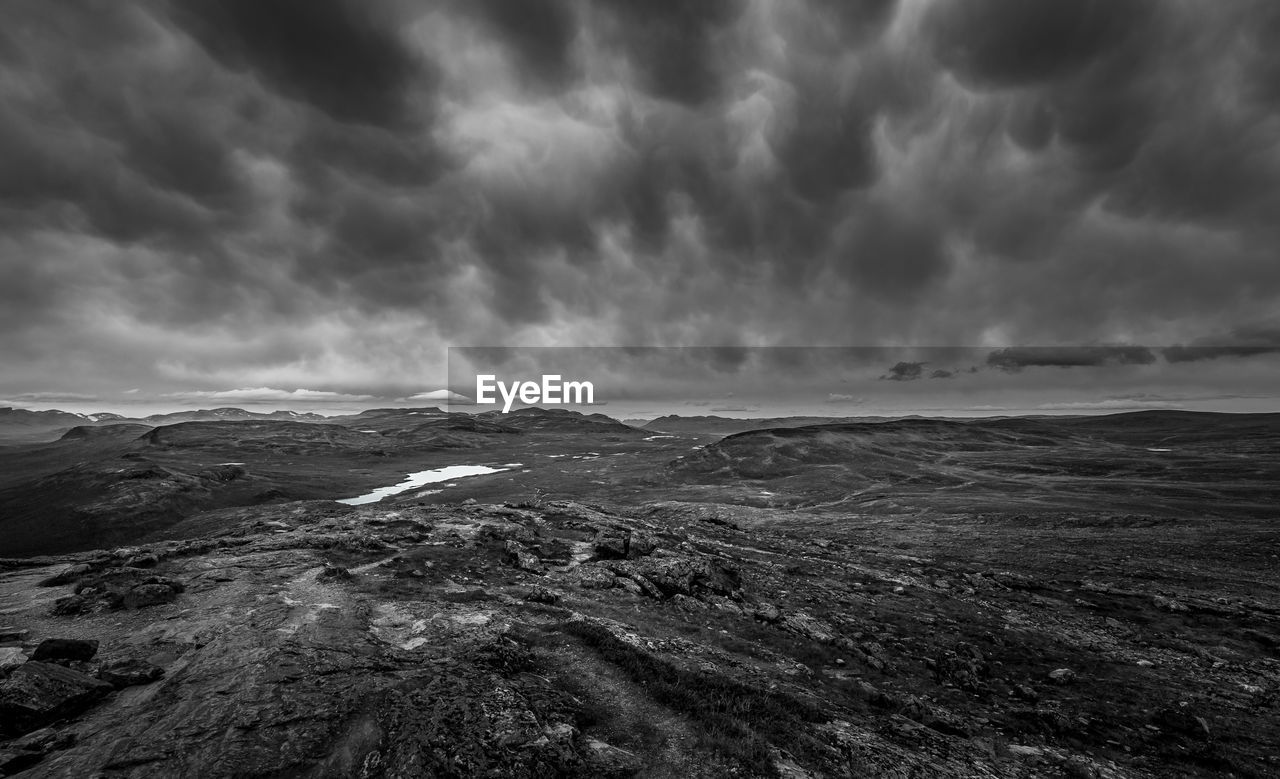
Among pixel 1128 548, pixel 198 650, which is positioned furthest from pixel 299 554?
pixel 1128 548

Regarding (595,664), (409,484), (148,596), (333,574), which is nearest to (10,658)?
(148,596)

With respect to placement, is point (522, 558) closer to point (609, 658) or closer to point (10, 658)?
point (609, 658)

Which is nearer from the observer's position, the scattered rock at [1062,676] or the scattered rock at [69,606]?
the scattered rock at [69,606]

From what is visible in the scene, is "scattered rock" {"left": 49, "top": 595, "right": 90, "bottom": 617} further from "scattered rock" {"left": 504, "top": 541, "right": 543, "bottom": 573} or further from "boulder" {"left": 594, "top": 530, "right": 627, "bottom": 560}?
"boulder" {"left": 594, "top": 530, "right": 627, "bottom": 560}

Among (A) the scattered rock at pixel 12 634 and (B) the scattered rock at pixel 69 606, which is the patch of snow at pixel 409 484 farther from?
(A) the scattered rock at pixel 12 634

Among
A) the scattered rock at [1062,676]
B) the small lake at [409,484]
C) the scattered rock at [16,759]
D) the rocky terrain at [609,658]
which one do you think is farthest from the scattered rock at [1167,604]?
the small lake at [409,484]

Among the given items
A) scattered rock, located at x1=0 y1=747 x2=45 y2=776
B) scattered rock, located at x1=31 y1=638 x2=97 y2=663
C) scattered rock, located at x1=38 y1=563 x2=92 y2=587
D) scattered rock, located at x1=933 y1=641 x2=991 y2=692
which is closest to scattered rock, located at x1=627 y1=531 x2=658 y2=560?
scattered rock, located at x1=933 y1=641 x2=991 y2=692

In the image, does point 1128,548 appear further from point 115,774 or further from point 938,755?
point 115,774
